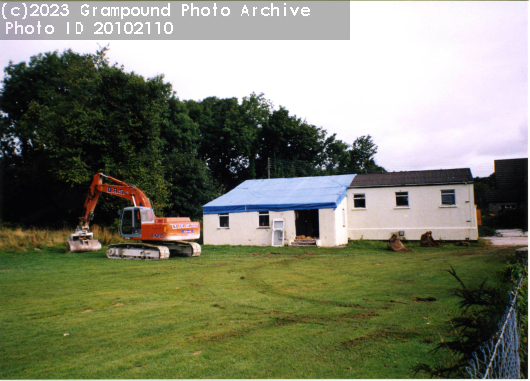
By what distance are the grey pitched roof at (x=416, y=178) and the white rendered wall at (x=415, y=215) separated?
30 centimetres

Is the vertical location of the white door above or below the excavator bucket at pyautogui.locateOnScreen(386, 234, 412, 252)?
above

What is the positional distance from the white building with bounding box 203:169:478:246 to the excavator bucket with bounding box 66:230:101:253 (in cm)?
780

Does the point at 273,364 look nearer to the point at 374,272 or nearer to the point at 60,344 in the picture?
the point at 60,344

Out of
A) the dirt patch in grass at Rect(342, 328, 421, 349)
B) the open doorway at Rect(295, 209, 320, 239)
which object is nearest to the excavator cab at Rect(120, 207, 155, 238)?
the open doorway at Rect(295, 209, 320, 239)

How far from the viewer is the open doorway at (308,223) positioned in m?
26.0

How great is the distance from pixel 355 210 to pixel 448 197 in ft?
17.7

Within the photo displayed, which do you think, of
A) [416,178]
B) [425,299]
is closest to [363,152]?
[416,178]

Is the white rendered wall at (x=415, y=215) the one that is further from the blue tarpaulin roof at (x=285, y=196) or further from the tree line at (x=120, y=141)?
the tree line at (x=120, y=141)

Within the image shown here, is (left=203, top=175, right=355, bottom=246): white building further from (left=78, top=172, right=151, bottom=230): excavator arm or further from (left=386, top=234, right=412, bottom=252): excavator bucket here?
(left=78, top=172, right=151, bottom=230): excavator arm

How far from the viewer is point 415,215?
2375 cm

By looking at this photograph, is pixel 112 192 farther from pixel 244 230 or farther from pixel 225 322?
pixel 225 322

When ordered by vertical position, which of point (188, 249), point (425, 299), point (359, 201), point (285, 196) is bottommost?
point (425, 299)

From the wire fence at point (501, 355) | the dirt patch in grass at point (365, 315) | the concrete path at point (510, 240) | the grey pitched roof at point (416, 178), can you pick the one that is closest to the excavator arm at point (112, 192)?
the dirt patch in grass at point (365, 315)

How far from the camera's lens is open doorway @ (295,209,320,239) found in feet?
85.1
